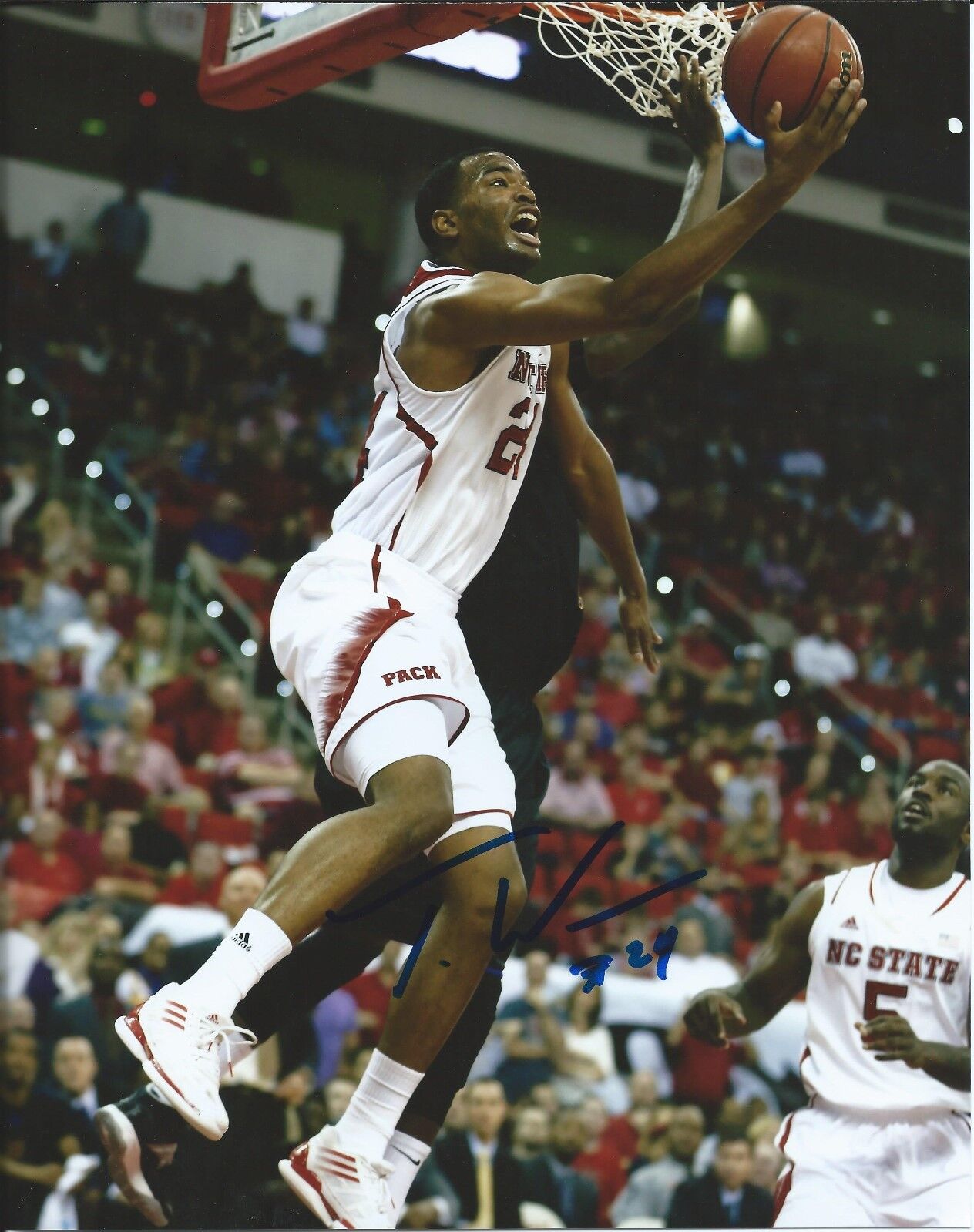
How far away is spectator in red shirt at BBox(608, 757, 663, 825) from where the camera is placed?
929 cm

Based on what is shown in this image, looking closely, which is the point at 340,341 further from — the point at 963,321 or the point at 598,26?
the point at 598,26

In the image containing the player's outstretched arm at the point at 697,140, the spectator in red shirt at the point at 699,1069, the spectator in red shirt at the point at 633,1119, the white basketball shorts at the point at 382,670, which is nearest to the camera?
the white basketball shorts at the point at 382,670

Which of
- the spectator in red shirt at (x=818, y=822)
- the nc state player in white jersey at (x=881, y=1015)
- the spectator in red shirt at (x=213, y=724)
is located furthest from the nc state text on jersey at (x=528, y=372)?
the spectator in red shirt at (x=818, y=822)

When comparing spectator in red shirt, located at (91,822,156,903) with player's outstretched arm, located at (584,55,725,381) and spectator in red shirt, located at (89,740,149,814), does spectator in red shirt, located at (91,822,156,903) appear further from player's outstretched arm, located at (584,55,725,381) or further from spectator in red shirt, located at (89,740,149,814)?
player's outstretched arm, located at (584,55,725,381)

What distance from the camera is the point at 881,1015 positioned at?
455 centimetres

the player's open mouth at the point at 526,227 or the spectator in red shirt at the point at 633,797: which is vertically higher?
the player's open mouth at the point at 526,227

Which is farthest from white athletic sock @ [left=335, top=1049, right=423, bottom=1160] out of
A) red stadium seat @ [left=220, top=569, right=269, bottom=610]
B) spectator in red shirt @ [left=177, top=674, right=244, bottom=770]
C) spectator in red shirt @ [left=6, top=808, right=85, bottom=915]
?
red stadium seat @ [left=220, top=569, right=269, bottom=610]

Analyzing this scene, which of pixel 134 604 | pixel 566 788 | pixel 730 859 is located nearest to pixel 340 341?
pixel 134 604

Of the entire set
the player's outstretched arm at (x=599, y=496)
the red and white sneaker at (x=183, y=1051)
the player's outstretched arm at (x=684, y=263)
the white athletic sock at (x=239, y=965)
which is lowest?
the red and white sneaker at (x=183, y=1051)

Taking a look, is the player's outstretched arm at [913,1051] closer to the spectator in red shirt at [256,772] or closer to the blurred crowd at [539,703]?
the blurred crowd at [539,703]

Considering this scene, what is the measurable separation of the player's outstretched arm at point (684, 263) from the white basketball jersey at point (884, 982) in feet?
7.16

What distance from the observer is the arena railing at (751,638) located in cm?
1091

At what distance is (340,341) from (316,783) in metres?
7.12
